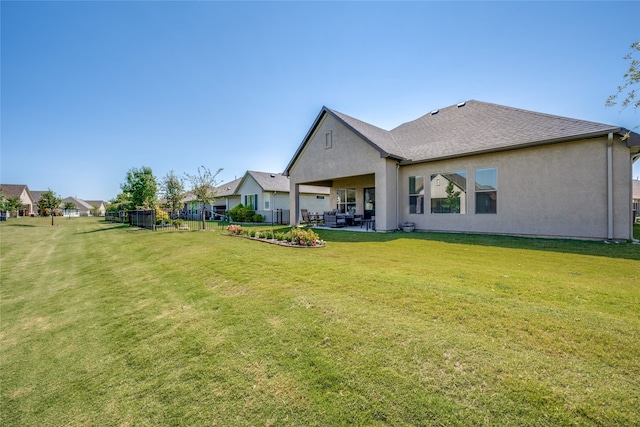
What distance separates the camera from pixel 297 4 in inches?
434

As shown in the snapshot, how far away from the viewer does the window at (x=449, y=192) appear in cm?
1230

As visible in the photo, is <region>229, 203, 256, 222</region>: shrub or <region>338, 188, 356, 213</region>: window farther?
<region>229, 203, 256, 222</region>: shrub

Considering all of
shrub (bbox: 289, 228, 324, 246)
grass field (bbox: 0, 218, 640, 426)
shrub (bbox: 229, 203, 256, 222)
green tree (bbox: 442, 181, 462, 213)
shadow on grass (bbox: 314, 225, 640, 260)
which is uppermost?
green tree (bbox: 442, 181, 462, 213)

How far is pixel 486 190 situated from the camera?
11.7m

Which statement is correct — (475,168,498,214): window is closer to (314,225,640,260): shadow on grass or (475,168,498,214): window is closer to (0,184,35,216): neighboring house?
(314,225,640,260): shadow on grass

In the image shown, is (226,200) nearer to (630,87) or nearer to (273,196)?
(273,196)

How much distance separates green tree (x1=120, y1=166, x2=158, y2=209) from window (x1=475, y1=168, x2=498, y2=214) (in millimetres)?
29397

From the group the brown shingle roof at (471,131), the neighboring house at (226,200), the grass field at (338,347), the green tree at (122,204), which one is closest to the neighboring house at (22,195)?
the green tree at (122,204)

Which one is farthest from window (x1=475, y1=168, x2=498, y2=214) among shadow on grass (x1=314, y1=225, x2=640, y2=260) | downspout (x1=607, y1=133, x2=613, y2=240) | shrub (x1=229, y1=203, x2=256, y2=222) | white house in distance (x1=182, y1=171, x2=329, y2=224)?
shrub (x1=229, y1=203, x2=256, y2=222)

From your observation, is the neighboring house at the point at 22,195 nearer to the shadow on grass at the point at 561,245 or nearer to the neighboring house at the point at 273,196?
the neighboring house at the point at 273,196

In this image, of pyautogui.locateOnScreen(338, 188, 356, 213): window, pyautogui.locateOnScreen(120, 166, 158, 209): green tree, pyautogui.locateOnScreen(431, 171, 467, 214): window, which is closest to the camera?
pyautogui.locateOnScreen(431, 171, 467, 214): window

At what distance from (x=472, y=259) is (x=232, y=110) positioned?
55.3 ft

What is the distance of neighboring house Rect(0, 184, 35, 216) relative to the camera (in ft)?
175

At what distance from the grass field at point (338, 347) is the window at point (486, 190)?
5306 millimetres
